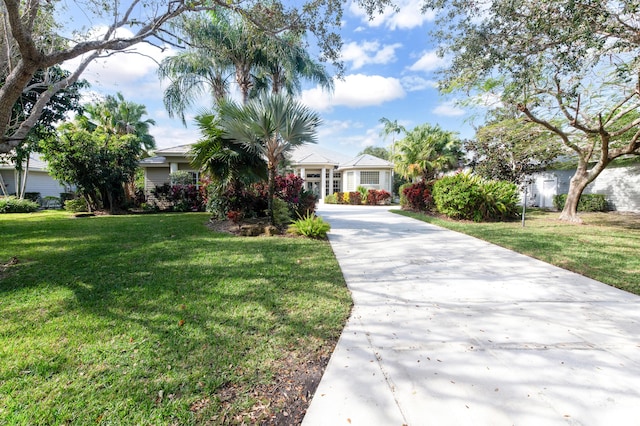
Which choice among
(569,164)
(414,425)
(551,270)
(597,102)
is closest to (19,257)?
(414,425)

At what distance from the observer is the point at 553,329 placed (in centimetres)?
283

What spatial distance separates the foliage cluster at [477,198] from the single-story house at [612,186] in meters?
2.85

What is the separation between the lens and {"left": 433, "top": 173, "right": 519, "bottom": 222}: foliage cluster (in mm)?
10773

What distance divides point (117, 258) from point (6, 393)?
371 cm

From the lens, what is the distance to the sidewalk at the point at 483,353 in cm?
181

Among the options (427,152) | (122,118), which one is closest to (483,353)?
Answer: (427,152)

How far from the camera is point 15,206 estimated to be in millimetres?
14406

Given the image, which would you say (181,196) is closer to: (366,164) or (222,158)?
(222,158)

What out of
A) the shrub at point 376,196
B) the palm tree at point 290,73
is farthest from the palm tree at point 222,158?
the shrub at point 376,196

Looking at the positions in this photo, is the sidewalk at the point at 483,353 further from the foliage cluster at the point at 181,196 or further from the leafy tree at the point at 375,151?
the leafy tree at the point at 375,151

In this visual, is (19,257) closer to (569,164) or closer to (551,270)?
(551,270)

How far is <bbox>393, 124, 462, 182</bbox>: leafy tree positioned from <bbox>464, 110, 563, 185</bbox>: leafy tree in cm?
498

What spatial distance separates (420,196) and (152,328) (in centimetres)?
1325

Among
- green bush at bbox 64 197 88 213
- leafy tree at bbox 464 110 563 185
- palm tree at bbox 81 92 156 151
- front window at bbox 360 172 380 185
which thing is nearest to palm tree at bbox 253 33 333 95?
leafy tree at bbox 464 110 563 185
